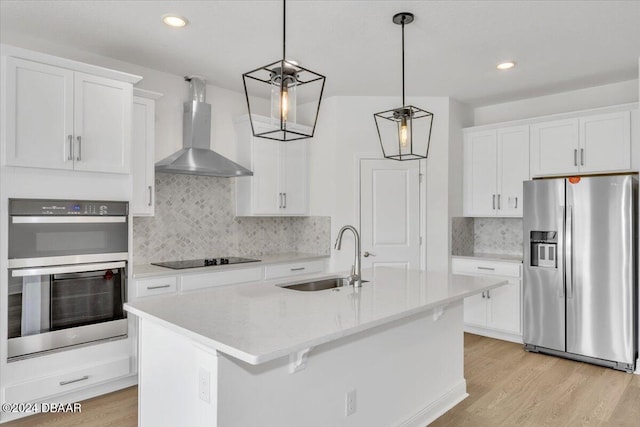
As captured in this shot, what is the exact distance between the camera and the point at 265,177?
449 centimetres

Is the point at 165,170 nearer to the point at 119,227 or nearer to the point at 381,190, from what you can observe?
the point at 119,227

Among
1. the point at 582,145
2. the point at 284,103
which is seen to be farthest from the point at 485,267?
the point at 284,103

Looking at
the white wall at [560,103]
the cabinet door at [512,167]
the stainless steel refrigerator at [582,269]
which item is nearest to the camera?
the stainless steel refrigerator at [582,269]

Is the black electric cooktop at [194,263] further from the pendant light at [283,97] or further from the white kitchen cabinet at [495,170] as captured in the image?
the white kitchen cabinet at [495,170]

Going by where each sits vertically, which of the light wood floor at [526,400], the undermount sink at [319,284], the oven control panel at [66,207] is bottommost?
the light wood floor at [526,400]

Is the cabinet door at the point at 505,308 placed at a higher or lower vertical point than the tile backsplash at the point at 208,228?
lower

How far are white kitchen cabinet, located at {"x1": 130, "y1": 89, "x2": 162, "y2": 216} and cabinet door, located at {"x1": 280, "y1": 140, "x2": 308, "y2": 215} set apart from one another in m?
1.48

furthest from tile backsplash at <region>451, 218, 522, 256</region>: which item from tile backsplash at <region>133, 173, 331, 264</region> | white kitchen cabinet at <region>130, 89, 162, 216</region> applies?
white kitchen cabinet at <region>130, 89, 162, 216</region>

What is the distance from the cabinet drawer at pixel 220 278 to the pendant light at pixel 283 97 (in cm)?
130

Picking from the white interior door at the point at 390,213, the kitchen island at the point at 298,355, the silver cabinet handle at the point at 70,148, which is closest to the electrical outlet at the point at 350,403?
the kitchen island at the point at 298,355

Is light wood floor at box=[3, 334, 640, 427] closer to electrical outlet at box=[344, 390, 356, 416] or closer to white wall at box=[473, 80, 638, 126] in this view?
electrical outlet at box=[344, 390, 356, 416]

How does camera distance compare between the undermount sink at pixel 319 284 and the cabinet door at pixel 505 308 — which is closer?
the undermount sink at pixel 319 284

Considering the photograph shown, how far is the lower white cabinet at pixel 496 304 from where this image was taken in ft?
14.3

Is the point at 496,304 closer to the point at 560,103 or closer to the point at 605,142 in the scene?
the point at 605,142
